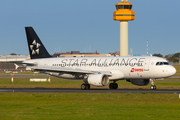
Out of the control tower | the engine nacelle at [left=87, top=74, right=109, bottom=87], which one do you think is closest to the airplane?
the engine nacelle at [left=87, top=74, right=109, bottom=87]

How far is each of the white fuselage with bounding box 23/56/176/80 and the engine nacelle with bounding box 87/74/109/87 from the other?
1.03 meters

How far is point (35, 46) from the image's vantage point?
50250mm

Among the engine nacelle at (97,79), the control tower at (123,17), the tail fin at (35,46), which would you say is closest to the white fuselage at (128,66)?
the engine nacelle at (97,79)

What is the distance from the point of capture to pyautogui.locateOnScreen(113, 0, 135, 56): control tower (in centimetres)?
14338

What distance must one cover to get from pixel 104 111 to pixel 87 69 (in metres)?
24.5

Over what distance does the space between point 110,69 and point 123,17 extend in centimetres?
10289

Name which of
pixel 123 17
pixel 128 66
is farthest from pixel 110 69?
pixel 123 17

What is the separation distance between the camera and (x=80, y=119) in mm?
17844

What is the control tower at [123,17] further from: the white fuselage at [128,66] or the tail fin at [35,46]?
the white fuselage at [128,66]

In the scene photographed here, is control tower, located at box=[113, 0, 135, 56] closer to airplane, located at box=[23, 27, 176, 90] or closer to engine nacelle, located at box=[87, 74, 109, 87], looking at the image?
airplane, located at box=[23, 27, 176, 90]

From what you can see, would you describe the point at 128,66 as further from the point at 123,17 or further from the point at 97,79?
the point at 123,17

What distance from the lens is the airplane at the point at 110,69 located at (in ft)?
132

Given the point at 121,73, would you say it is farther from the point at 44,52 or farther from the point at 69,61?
the point at 44,52

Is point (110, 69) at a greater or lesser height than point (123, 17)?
lesser
